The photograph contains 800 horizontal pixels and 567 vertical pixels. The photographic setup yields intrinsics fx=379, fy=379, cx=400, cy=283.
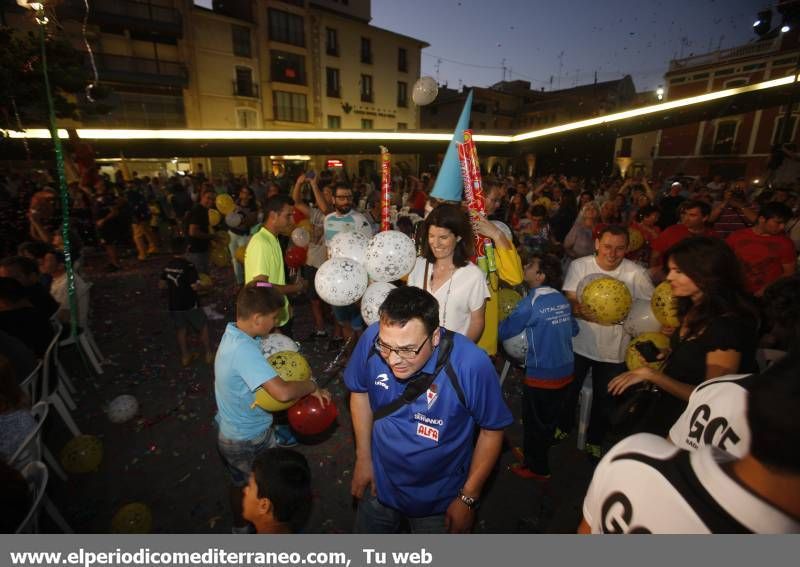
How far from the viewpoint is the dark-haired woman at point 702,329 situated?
211cm

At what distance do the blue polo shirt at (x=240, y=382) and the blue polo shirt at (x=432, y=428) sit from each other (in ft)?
2.51

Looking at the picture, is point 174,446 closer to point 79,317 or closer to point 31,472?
point 31,472

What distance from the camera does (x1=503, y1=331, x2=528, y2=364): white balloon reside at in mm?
3437

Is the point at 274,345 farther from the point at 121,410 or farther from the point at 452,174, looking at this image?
the point at 121,410

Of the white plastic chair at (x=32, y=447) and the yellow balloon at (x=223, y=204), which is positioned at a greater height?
the yellow balloon at (x=223, y=204)

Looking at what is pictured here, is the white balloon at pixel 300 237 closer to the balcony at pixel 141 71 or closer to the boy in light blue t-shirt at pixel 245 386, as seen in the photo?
the boy in light blue t-shirt at pixel 245 386

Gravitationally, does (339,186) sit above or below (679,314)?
above

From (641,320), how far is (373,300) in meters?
2.38

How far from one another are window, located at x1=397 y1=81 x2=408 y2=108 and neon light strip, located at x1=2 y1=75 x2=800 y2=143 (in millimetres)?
19884

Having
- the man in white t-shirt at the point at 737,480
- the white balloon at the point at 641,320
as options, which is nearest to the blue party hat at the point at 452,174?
the white balloon at the point at 641,320

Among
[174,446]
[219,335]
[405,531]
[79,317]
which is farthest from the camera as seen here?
[219,335]

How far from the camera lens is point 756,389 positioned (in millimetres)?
958

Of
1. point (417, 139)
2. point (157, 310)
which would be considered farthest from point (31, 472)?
point (417, 139)

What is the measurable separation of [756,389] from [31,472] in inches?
142
